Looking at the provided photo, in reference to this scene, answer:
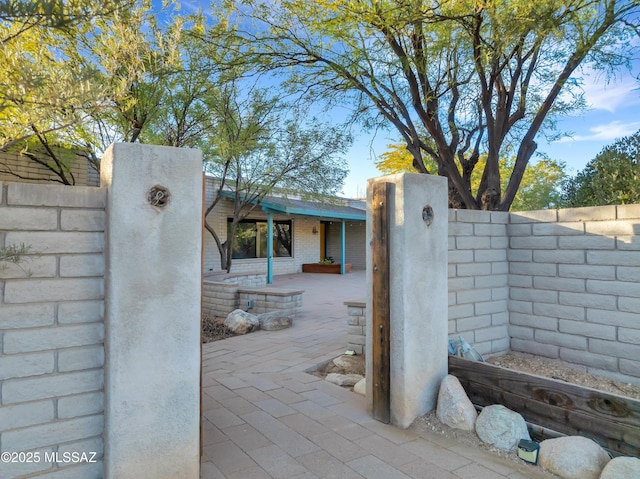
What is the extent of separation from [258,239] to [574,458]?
559 inches

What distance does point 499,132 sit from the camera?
6078 millimetres

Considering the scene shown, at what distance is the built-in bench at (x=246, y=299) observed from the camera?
24.4ft

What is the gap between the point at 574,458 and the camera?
2322 millimetres

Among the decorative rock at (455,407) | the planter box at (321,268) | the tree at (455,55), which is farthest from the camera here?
the planter box at (321,268)

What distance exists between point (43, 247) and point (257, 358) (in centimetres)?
340

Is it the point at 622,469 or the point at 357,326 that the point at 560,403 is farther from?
the point at 357,326

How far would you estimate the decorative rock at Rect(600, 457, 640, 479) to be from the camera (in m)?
2.07

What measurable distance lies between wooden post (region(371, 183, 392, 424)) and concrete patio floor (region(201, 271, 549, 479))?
18 centimetres

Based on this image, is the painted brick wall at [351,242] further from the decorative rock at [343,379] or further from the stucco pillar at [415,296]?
the stucco pillar at [415,296]

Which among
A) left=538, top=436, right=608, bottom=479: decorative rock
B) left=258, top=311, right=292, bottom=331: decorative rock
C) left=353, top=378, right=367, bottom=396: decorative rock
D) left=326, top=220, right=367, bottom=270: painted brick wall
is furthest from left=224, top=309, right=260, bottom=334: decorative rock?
left=326, top=220, right=367, bottom=270: painted brick wall

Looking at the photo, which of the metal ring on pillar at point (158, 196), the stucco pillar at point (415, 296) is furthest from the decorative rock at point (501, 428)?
the metal ring on pillar at point (158, 196)

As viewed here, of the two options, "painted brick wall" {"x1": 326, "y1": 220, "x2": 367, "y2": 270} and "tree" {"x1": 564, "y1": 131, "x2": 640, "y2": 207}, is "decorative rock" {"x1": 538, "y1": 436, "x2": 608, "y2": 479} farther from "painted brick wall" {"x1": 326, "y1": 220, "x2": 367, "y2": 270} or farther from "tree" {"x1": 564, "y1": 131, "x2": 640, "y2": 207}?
"painted brick wall" {"x1": 326, "y1": 220, "x2": 367, "y2": 270}

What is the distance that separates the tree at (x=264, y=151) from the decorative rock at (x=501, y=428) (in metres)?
7.84

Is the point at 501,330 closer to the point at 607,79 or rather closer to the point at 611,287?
the point at 611,287
